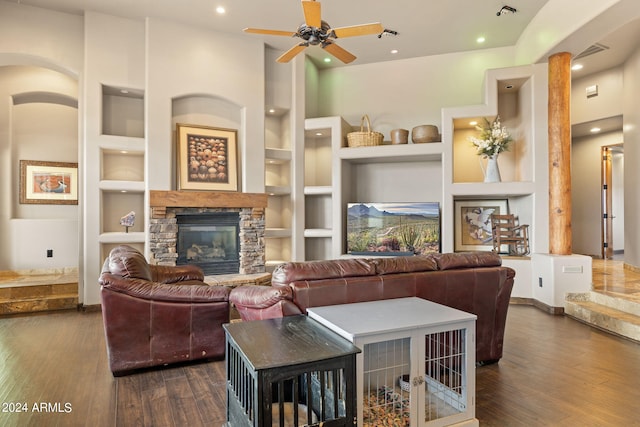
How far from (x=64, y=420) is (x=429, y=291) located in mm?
2598

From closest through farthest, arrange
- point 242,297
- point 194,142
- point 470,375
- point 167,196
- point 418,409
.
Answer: point 418,409
point 470,375
point 242,297
point 167,196
point 194,142

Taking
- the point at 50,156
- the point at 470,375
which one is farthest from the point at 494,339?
the point at 50,156

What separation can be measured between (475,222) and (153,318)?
515cm

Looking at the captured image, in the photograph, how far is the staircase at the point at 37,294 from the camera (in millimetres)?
4820

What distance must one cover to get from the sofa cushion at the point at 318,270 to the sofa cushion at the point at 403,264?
0.08m

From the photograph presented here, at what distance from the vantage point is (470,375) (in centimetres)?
221

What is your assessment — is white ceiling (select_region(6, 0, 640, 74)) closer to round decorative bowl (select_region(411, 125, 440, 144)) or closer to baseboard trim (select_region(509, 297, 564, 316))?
round decorative bowl (select_region(411, 125, 440, 144))

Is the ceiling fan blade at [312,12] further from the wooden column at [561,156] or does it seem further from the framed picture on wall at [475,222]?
the framed picture on wall at [475,222]

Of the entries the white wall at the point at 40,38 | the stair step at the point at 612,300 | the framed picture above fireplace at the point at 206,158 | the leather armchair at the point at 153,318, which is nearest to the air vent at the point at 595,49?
the stair step at the point at 612,300

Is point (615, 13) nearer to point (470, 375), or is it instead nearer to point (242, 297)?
point (470, 375)

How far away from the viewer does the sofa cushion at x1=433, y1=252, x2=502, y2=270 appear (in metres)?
2.93

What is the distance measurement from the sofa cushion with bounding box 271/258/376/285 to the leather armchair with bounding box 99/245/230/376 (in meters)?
0.91

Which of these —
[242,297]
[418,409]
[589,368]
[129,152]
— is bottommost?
[589,368]

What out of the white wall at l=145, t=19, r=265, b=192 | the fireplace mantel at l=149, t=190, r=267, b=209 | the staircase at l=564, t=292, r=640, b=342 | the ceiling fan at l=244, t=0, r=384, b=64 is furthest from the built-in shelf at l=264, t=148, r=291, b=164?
the staircase at l=564, t=292, r=640, b=342
